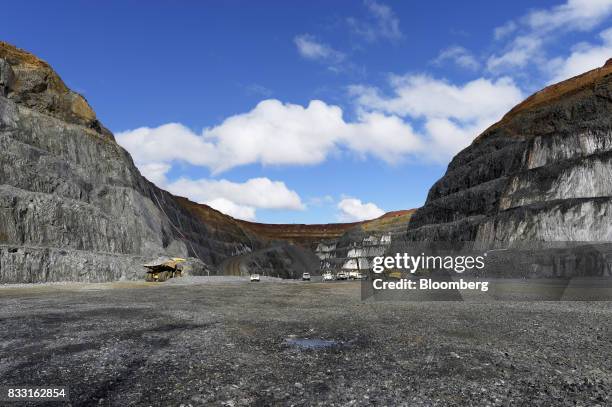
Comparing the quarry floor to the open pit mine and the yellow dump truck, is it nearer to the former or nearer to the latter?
the open pit mine

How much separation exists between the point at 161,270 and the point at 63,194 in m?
A: 19.1

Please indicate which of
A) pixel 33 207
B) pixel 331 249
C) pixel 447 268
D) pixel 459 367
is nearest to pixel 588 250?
pixel 447 268

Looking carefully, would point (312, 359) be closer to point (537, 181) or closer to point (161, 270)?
point (161, 270)

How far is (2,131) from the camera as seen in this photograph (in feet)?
213

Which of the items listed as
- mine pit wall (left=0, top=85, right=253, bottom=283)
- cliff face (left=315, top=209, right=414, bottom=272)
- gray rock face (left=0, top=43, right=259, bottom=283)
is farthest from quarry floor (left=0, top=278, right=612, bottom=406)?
cliff face (left=315, top=209, right=414, bottom=272)

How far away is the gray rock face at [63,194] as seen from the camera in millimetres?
53062

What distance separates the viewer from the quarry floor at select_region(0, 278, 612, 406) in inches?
365

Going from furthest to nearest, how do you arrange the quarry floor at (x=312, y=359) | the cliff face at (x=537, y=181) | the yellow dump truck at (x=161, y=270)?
1. the cliff face at (x=537, y=181)
2. the yellow dump truck at (x=161, y=270)
3. the quarry floor at (x=312, y=359)

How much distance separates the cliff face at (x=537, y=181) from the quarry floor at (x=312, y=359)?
155 ft

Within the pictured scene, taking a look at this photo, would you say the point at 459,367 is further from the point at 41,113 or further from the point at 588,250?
the point at 41,113

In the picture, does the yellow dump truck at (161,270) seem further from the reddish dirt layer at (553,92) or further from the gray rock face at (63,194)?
the reddish dirt layer at (553,92)

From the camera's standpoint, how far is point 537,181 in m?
71.7

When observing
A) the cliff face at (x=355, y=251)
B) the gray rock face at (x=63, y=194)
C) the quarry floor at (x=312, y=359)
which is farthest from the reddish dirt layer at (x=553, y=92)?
the quarry floor at (x=312, y=359)

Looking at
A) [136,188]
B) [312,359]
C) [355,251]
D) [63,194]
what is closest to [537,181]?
[312,359]
